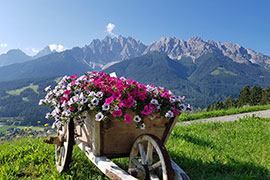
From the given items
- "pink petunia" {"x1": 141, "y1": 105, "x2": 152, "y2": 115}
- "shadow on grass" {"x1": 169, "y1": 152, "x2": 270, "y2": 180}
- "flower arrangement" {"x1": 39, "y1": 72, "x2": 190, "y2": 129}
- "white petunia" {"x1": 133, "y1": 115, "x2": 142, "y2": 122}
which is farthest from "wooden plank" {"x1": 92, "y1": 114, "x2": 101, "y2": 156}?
"shadow on grass" {"x1": 169, "y1": 152, "x2": 270, "y2": 180}

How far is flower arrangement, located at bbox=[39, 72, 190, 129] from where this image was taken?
2.27 m

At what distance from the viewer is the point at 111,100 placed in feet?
7.36

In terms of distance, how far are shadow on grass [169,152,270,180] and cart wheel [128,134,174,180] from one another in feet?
3.04

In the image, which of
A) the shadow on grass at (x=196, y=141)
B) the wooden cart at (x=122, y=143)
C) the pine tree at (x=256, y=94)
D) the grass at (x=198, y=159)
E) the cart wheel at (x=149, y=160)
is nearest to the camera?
the cart wheel at (x=149, y=160)

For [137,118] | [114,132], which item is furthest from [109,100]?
[114,132]

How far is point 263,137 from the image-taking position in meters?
5.29

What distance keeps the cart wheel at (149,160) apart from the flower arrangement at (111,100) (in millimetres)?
250

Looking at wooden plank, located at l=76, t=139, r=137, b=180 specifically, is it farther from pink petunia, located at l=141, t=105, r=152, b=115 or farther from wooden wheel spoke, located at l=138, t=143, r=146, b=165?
pink petunia, located at l=141, t=105, r=152, b=115

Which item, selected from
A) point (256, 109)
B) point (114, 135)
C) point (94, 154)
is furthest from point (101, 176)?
point (256, 109)

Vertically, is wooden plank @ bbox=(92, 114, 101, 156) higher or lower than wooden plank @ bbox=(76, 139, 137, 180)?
higher

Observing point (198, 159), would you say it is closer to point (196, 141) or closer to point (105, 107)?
point (196, 141)

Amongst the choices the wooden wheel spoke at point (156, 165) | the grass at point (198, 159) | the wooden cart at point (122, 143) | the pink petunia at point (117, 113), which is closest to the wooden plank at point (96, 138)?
the wooden cart at point (122, 143)

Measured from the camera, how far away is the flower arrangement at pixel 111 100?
2270mm

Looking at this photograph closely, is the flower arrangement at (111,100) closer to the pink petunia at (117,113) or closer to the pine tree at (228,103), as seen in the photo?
the pink petunia at (117,113)
